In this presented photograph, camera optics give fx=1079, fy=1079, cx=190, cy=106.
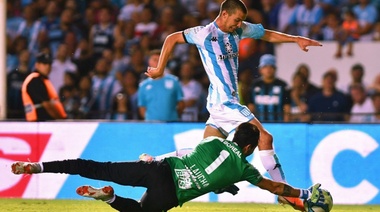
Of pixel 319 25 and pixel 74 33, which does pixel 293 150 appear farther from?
pixel 74 33

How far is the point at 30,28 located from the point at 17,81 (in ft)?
5.13

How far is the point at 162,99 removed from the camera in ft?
54.2

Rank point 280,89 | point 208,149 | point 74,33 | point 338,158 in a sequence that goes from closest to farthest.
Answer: point 208,149, point 338,158, point 280,89, point 74,33

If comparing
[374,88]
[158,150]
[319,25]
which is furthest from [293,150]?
[319,25]

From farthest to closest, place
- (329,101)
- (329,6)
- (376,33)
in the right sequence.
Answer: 1. (329,6)
2. (376,33)
3. (329,101)

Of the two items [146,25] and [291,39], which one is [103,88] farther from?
[291,39]

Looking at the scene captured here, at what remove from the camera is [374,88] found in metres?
17.7

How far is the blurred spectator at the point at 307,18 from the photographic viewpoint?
1891 cm

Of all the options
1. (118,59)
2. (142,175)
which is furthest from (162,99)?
(142,175)

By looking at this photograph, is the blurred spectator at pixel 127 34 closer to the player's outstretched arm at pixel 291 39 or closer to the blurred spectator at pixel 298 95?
the blurred spectator at pixel 298 95

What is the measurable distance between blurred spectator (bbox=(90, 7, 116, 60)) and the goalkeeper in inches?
373

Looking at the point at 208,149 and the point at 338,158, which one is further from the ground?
the point at 208,149

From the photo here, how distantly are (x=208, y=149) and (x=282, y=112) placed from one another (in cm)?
623

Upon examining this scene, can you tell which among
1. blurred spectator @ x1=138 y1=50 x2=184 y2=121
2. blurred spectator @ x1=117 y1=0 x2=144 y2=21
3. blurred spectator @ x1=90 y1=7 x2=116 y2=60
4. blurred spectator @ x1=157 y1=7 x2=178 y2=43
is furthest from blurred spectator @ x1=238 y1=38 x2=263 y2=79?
blurred spectator @ x1=90 y1=7 x2=116 y2=60
